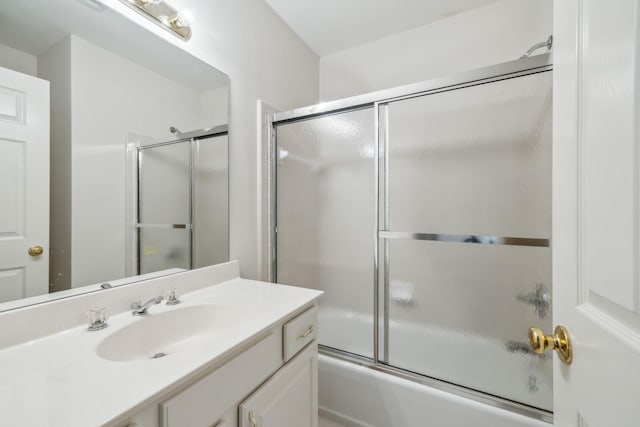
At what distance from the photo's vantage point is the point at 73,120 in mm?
815

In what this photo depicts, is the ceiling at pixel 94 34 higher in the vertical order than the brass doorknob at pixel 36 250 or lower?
higher

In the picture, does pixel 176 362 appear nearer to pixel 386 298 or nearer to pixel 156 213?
pixel 156 213

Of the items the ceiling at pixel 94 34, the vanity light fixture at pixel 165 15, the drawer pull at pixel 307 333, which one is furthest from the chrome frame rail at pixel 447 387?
the vanity light fixture at pixel 165 15

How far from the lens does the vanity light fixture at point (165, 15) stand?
0.97m

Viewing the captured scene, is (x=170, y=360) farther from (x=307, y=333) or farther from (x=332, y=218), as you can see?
(x=332, y=218)

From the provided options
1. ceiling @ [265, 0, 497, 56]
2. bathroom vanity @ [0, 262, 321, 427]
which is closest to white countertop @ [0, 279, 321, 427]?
bathroom vanity @ [0, 262, 321, 427]

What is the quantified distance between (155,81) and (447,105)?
1.32 metres

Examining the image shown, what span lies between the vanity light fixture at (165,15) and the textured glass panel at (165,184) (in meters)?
0.46

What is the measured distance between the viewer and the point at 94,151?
0.87 metres

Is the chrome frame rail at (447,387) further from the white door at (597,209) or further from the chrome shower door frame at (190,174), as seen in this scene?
the chrome shower door frame at (190,174)

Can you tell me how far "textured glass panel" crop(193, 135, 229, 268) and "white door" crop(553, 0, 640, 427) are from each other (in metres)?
1.25

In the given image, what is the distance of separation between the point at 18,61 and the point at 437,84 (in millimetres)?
1488

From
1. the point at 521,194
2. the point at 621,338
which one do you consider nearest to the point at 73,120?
the point at 621,338

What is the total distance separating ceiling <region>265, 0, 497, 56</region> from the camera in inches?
62.9
